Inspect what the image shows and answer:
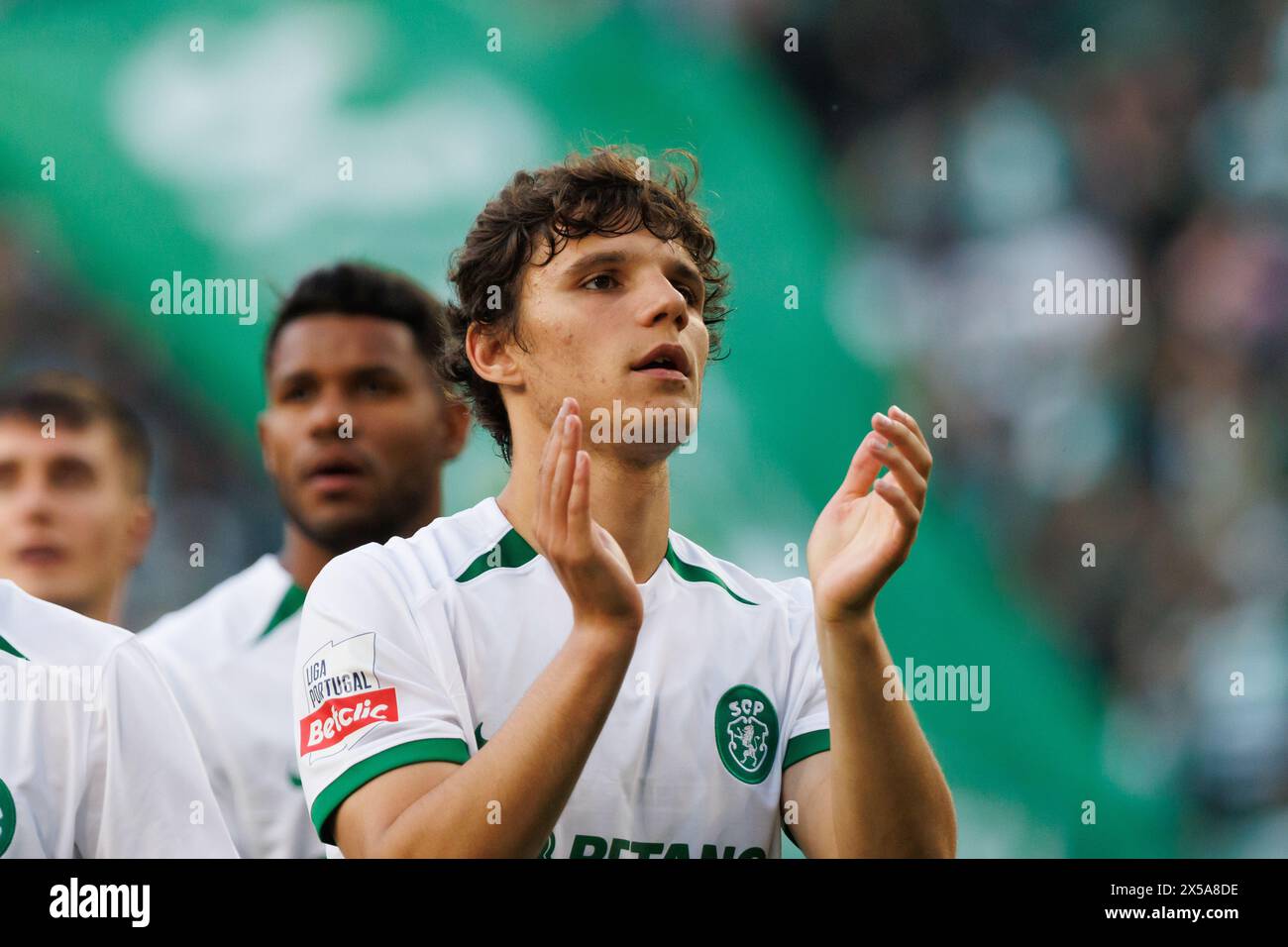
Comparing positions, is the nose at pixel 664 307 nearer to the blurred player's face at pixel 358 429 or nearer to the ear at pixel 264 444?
the blurred player's face at pixel 358 429

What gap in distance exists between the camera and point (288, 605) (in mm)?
3756

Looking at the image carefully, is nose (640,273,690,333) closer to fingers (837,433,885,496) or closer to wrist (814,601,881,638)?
fingers (837,433,885,496)

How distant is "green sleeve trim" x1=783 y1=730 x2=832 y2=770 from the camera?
8.68 feet

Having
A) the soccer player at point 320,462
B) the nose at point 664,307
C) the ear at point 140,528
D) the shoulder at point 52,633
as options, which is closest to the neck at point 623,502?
the nose at point 664,307

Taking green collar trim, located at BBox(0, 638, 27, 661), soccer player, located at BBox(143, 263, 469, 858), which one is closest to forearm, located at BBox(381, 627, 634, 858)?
green collar trim, located at BBox(0, 638, 27, 661)

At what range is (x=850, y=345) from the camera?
3779 mm

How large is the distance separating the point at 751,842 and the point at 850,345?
1.66m

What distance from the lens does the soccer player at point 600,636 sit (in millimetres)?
2275

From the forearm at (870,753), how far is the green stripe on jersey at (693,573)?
0.39 meters

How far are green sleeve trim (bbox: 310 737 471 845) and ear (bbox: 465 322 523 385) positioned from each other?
2.80 feet

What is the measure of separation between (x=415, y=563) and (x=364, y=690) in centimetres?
32

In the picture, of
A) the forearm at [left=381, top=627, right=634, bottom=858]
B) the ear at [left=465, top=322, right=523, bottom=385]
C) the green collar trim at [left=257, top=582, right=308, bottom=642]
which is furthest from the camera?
the green collar trim at [left=257, top=582, right=308, bottom=642]

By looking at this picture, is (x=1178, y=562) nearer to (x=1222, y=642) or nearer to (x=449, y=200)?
(x=1222, y=642)
